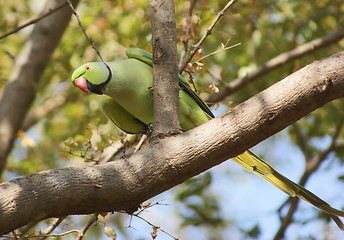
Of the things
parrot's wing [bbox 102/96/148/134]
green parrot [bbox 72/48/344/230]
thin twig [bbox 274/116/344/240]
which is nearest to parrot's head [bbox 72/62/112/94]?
green parrot [bbox 72/48/344/230]

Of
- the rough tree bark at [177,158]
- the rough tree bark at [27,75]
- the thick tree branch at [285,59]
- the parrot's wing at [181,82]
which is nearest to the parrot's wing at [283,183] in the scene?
the parrot's wing at [181,82]

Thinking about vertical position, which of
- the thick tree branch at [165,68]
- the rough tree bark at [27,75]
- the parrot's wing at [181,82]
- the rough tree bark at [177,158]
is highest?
the rough tree bark at [27,75]

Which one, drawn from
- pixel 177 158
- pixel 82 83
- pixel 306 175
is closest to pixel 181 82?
pixel 82 83

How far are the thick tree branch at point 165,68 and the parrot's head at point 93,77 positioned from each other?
0.53 metres

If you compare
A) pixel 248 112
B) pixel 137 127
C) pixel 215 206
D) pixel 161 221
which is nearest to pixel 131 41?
pixel 137 127

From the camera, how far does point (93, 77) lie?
8.98ft

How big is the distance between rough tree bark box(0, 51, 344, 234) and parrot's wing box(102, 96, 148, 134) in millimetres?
1124

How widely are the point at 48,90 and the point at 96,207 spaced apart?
13.8ft

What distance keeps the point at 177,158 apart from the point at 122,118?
1.25 metres

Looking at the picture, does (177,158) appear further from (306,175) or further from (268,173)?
(306,175)

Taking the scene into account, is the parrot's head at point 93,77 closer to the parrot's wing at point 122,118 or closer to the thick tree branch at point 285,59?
the parrot's wing at point 122,118

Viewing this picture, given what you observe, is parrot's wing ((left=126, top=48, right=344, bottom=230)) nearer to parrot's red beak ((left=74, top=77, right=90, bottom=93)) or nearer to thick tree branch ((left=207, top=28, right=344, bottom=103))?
parrot's red beak ((left=74, top=77, right=90, bottom=93))

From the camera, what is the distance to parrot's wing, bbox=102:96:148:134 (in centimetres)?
304

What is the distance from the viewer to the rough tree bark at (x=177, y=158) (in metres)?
1.71
